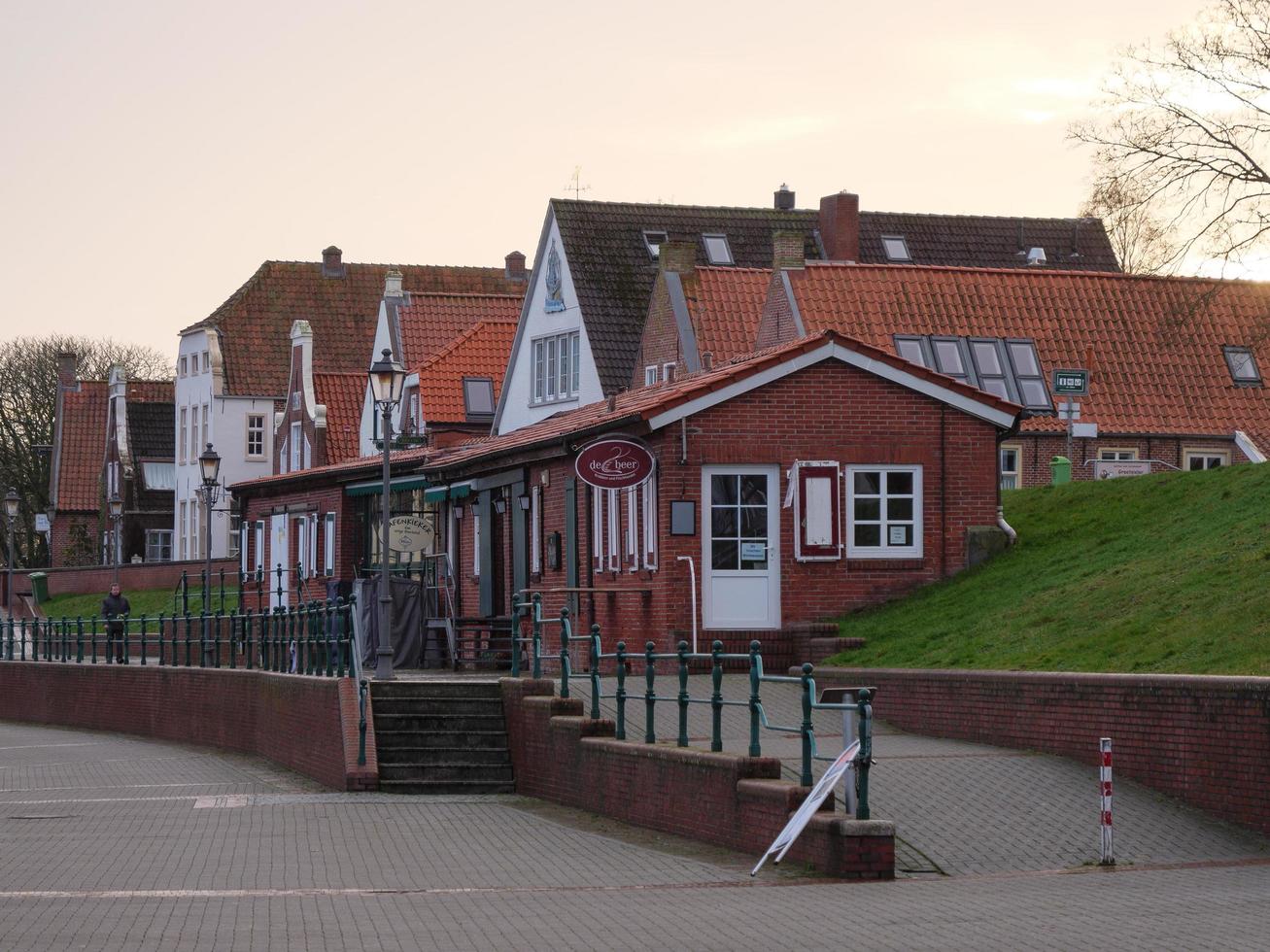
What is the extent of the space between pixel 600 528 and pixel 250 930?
17.7m

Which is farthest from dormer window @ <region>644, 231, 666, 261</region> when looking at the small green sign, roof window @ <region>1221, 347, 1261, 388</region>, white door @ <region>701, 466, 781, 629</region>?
white door @ <region>701, 466, 781, 629</region>

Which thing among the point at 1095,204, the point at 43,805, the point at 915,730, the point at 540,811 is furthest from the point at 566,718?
the point at 1095,204

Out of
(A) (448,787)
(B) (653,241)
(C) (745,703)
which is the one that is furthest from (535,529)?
(B) (653,241)

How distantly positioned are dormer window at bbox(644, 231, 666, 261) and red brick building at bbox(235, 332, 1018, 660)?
25871mm

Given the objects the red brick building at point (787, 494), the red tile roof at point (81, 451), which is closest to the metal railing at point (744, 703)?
the red brick building at point (787, 494)

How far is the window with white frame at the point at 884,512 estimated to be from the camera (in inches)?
1121

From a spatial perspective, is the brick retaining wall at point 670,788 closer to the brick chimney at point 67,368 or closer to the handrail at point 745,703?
the handrail at point 745,703

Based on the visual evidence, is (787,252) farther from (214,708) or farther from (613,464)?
(613,464)

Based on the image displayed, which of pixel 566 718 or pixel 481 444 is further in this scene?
pixel 481 444

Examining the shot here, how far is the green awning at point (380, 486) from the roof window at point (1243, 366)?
17.2 meters

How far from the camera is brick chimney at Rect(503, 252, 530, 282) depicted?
80.8m

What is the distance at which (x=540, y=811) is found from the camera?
2044 cm

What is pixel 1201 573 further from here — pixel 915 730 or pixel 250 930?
pixel 250 930

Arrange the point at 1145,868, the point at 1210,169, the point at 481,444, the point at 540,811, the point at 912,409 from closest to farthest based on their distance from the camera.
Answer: the point at 1145,868 → the point at 540,811 → the point at 912,409 → the point at 1210,169 → the point at 481,444
